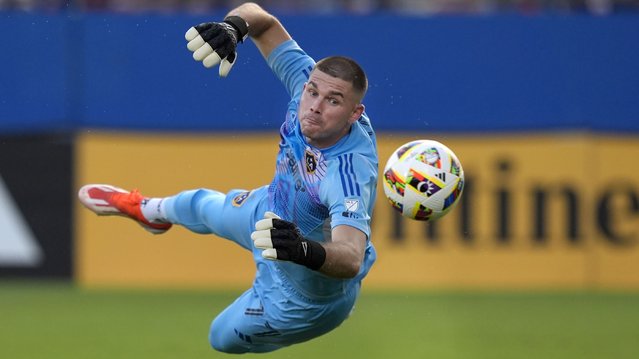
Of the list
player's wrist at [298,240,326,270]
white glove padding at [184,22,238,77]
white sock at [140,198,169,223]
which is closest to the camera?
player's wrist at [298,240,326,270]

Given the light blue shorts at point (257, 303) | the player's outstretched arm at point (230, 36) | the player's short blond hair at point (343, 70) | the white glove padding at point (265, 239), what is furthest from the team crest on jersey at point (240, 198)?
the white glove padding at point (265, 239)

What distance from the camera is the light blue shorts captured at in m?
8.10

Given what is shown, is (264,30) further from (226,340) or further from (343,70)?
(226,340)

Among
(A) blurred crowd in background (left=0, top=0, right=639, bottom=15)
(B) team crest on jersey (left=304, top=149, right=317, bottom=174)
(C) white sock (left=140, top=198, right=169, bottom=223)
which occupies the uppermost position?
(A) blurred crowd in background (left=0, top=0, right=639, bottom=15)

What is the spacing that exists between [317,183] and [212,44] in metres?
1.06

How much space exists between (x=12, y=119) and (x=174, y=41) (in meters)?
2.26

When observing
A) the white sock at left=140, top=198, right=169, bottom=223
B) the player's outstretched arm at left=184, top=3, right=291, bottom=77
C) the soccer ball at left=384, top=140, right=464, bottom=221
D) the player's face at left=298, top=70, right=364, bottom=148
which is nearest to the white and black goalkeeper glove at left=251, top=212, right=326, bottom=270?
the player's face at left=298, top=70, right=364, bottom=148

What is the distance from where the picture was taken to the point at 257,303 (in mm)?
8250

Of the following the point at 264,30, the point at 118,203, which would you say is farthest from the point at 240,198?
the point at 264,30

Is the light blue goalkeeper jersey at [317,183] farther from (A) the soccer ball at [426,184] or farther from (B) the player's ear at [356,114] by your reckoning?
(A) the soccer ball at [426,184]

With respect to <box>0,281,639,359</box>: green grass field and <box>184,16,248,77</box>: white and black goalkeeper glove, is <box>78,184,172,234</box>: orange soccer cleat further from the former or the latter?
<box>0,281,639,359</box>: green grass field

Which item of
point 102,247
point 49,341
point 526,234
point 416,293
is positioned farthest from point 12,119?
point 526,234

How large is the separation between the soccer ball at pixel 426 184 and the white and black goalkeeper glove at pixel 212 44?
1.41m

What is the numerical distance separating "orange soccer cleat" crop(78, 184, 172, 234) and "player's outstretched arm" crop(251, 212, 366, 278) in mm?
2218
